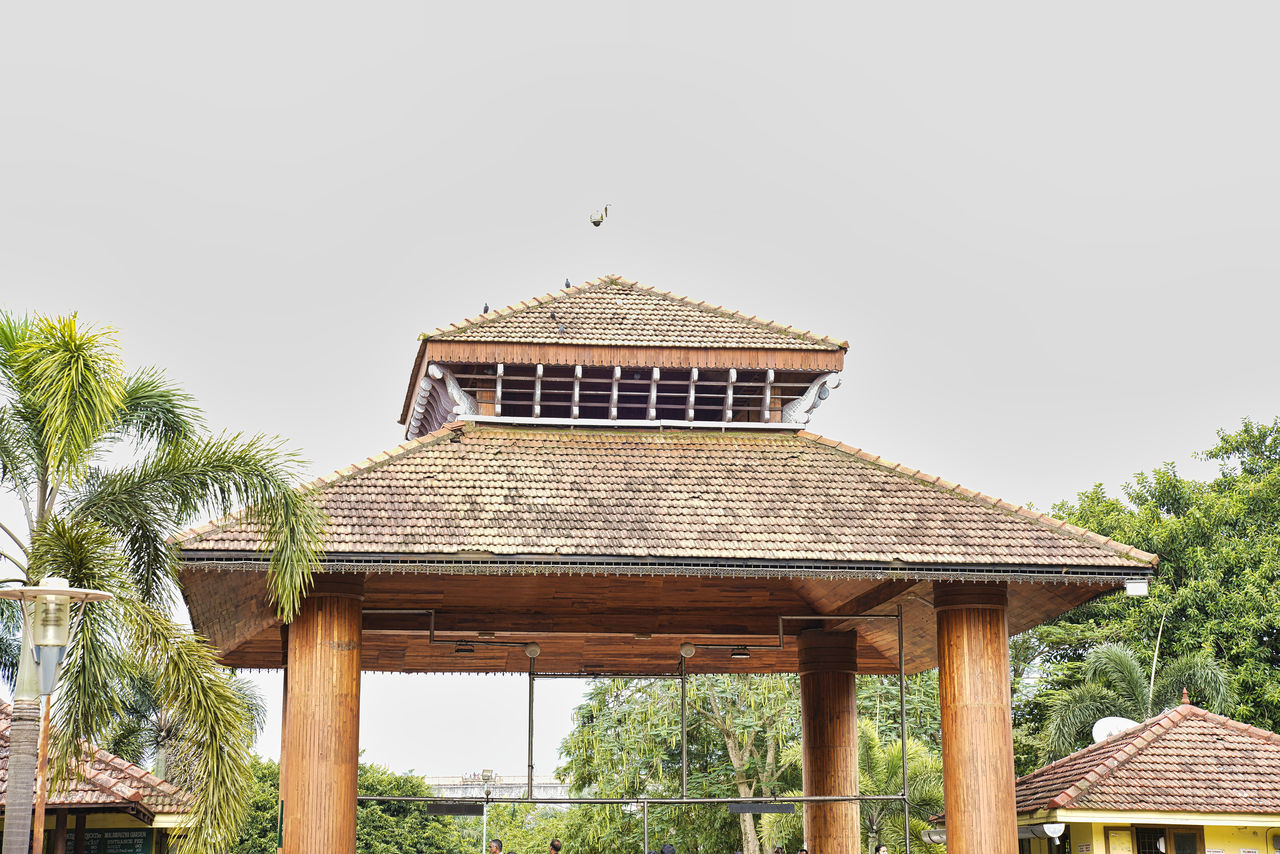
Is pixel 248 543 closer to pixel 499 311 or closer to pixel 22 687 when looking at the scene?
pixel 22 687

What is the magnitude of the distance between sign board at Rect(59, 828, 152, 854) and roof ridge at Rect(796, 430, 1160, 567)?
33.5 ft

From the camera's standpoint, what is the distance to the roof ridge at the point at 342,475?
1326 cm

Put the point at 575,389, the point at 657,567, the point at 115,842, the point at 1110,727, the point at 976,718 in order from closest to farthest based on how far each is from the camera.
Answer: the point at 657,567 → the point at 976,718 → the point at 575,389 → the point at 115,842 → the point at 1110,727

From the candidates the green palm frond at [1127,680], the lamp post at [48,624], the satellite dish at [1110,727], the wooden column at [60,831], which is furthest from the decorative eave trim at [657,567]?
the green palm frond at [1127,680]

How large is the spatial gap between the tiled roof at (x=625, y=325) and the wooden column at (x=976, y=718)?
3.88 meters

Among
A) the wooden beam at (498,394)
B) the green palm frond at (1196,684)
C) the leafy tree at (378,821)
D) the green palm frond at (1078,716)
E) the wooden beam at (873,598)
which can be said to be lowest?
the leafy tree at (378,821)

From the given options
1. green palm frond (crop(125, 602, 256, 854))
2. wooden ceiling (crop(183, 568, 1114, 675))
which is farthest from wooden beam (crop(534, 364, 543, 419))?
green palm frond (crop(125, 602, 256, 854))

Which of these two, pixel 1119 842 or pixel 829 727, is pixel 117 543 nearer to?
pixel 829 727

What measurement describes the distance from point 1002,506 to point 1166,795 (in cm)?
505

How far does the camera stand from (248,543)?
13.2 metres

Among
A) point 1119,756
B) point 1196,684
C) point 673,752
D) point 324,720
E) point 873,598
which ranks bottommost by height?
point 1119,756

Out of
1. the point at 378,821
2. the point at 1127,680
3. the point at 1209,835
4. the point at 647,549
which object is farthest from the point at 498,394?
the point at 378,821

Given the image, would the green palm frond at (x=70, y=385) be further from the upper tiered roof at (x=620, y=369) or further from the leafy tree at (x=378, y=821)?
the leafy tree at (x=378, y=821)

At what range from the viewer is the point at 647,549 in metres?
13.8
